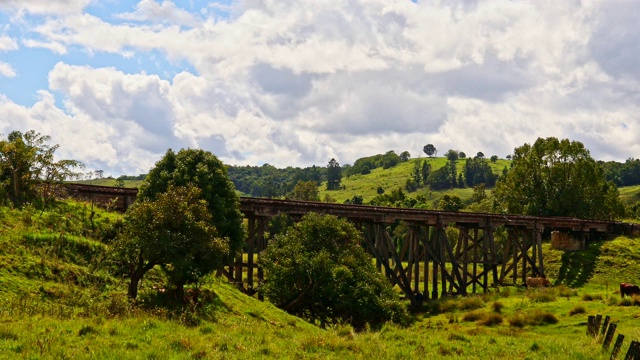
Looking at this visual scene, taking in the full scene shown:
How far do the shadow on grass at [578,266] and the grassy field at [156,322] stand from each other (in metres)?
20.5

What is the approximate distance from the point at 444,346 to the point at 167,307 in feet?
32.8

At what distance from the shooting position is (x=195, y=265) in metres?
21.5

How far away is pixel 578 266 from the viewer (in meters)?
54.6

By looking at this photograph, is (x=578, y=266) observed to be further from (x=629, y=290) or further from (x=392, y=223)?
(x=392, y=223)

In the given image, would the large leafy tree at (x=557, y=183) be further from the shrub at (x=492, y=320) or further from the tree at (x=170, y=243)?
the tree at (x=170, y=243)

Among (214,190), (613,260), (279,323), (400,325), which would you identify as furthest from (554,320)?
(613,260)

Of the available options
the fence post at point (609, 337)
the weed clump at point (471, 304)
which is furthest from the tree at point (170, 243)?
the weed clump at point (471, 304)

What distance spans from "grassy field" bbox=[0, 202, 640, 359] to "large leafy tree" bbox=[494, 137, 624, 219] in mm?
39118

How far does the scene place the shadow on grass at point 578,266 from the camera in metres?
51.7

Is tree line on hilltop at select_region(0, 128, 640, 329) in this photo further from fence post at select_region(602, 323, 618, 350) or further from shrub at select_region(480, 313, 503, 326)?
fence post at select_region(602, 323, 618, 350)

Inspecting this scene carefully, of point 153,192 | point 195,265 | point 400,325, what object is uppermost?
point 153,192

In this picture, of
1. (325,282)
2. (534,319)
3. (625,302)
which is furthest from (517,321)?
(325,282)

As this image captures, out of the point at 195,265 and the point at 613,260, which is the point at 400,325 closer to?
the point at 195,265

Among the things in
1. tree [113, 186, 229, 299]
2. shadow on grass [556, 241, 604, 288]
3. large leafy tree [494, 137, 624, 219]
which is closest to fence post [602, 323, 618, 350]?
tree [113, 186, 229, 299]
